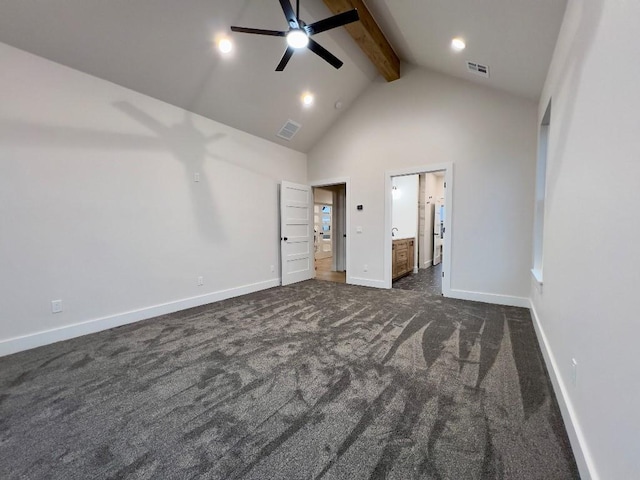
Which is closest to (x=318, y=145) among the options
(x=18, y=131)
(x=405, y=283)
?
(x=405, y=283)

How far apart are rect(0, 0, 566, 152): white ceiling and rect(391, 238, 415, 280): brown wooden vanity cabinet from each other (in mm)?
3094

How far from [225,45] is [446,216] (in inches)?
151

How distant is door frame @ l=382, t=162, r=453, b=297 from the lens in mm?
4301

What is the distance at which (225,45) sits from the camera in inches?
128

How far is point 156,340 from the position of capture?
284cm

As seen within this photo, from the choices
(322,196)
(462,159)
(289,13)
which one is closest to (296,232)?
→ (322,196)

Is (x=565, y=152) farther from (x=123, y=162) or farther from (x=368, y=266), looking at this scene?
(x=123, y=162)

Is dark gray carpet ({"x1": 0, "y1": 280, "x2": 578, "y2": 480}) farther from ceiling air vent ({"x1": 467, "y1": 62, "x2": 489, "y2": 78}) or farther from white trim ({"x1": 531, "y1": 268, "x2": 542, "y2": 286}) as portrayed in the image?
ceiling air vent ({"x1": 467, "y1": 62, "x2": 489, "y2": 78})

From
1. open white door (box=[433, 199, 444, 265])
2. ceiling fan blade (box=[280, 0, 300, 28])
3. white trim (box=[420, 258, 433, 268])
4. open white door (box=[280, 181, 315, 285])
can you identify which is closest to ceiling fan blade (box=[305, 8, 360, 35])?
ceiling fan blade (box=[280, 0, 300, 28])

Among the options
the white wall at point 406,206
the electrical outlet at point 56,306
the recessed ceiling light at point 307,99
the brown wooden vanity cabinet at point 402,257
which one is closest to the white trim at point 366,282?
the brown wooden vanity cabinet at point 402,257

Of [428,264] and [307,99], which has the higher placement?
[307,99]

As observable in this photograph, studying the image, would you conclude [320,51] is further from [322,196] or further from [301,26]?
[322,196]

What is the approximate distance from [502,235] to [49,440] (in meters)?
4.92

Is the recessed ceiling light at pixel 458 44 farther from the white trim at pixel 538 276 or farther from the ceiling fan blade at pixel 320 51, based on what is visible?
the white trim at pixel 538 276
